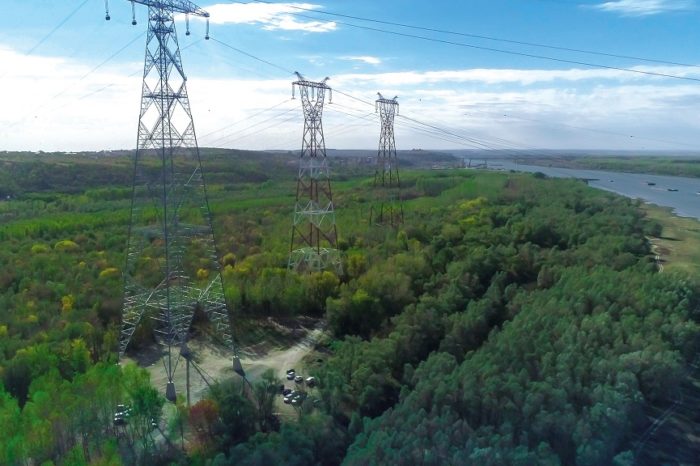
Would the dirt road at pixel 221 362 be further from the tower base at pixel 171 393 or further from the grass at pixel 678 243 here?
the grass at pixel 678 243

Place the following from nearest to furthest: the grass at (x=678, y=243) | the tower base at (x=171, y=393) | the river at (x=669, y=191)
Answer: the tower base at (x=171, y=393), the grass at (x=678, y=243), the river at (x=669, y=191)

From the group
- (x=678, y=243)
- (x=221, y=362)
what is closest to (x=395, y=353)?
(x=221, y=362)

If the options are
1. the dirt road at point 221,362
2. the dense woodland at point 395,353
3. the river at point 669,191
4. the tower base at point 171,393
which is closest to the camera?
the dense woodland at point 395,353

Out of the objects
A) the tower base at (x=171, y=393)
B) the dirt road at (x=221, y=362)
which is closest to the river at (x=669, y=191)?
the dirt road at (x=221, y=362)

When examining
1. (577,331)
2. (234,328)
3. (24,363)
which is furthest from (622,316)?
(24,363)

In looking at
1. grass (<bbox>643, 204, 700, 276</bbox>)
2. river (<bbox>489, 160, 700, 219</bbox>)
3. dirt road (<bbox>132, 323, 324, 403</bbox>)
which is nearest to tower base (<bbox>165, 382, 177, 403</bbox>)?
dirt road (<bbox>132, 323, 324, 403</bbox>)

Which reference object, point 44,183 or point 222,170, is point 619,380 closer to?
point 44,183

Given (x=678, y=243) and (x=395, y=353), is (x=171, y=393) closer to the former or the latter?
(x=395, y=353)
